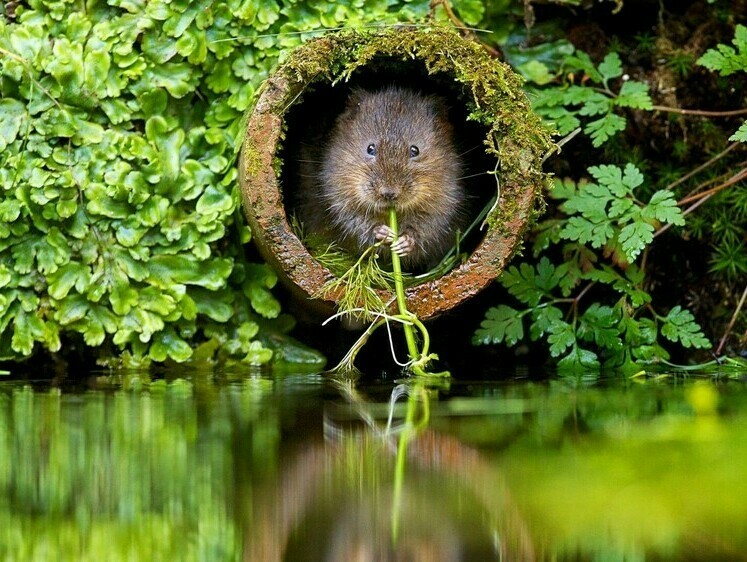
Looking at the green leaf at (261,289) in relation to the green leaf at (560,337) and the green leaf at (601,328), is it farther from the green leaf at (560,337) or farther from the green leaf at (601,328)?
the green leaf at (601,328)

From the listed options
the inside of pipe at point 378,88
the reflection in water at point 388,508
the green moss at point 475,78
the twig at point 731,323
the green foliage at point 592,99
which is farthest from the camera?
the inside of pipe at point 378,88

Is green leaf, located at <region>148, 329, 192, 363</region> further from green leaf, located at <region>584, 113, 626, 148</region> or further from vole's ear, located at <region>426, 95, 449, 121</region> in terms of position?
green leaf, located at <region>584, 113, 626, 148</region>

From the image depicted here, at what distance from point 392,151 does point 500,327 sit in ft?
3.16

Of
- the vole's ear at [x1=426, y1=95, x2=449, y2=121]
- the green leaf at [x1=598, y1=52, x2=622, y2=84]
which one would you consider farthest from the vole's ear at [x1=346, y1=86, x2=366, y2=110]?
the green leaf at [x1=598, y1=52, x2=622, y2=84]

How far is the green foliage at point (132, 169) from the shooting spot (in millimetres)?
4246

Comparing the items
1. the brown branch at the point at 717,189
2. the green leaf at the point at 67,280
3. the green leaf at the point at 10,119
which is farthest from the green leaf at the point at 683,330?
the green leaf at the point at 10,119

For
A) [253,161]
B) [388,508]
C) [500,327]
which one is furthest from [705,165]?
[388,508]

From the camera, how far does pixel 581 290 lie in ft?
16.1

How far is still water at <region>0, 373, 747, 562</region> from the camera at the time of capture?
170 centimetres

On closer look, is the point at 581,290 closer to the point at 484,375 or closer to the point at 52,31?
the point at 484,375

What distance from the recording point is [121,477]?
84.7 inches

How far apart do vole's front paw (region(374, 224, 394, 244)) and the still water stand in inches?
42.7

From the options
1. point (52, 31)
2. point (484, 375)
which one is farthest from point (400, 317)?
point (52, 31)

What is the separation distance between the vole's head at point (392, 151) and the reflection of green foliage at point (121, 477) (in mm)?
1487
